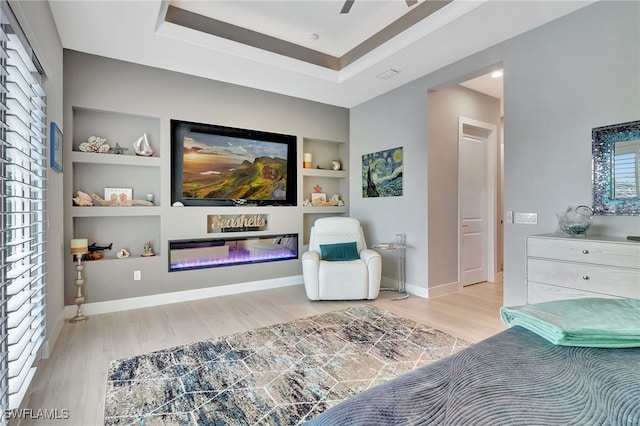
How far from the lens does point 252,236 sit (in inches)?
175

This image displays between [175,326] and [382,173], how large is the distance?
3243mm

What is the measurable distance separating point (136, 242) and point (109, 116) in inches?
59.1

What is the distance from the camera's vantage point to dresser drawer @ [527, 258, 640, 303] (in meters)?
2.04

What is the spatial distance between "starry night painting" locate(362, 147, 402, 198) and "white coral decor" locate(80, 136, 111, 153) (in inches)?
134

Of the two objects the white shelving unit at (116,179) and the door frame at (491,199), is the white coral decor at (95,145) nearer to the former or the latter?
the white shelving unit at (116,179)

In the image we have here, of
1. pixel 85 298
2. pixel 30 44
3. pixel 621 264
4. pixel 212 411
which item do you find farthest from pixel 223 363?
pixel 621 264

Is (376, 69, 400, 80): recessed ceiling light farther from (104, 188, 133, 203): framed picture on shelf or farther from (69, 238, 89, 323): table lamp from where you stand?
(69, 238, 89, 323): table lamp

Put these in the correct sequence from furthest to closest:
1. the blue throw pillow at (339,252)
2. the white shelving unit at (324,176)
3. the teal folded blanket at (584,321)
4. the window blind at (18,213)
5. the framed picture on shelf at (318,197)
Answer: the framed picture on shelf at (318,197)
the white shelving unit at (324,176)
the blue throw pillow at (339,252)
the window blind at (18,213)
the teal folded blanket at (584,321)

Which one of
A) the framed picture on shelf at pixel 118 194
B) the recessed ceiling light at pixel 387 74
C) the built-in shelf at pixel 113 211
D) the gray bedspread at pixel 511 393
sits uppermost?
the recessed ceiling light at pixel 387 74

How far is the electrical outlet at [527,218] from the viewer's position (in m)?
2.91

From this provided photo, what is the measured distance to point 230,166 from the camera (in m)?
4.30

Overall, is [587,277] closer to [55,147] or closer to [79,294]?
[55,147]

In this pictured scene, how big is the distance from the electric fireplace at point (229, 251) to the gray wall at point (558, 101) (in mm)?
2898

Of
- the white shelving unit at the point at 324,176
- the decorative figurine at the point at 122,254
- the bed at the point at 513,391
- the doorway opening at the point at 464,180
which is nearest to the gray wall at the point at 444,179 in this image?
the doorway opening at the point at 464,180
